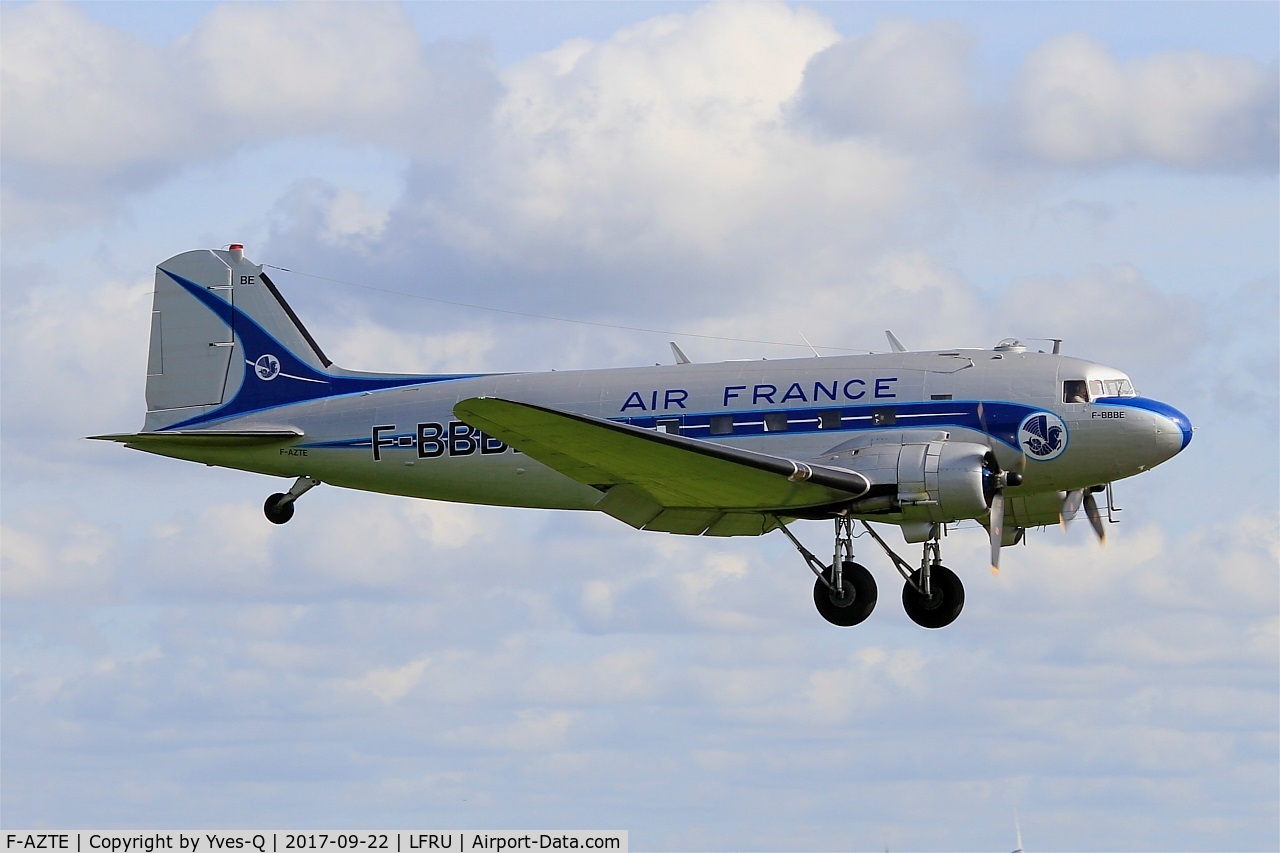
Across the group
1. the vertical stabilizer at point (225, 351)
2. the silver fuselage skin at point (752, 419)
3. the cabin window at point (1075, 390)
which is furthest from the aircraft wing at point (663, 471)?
the vertical stabilizer at point (225, 351)

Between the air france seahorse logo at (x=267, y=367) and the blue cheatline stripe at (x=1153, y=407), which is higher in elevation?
the air france seahorse logo at (x=267, y=367)

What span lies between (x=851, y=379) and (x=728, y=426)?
6.08 ft

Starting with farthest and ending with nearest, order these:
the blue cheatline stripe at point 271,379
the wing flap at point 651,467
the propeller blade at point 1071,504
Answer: the blue cheatline stripe at point 271,379, the propeller blade at point 1071,504, the wing flap at point 651,467

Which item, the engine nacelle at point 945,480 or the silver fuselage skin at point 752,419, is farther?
the silver fuselage skin at point 752,419

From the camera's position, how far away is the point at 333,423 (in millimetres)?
28688

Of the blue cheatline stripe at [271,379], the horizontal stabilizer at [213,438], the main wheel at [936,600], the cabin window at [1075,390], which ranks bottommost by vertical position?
the main wheel at [936,600]

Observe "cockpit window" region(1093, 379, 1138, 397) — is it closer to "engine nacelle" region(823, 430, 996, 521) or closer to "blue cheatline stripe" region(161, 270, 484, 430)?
"engine nacelle" region(823, 430, 996, 521)

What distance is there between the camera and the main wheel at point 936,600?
2700cm

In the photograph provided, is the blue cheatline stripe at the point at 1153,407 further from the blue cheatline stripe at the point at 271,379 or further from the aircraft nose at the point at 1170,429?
the blue cheatline stripe at the point at 271,379

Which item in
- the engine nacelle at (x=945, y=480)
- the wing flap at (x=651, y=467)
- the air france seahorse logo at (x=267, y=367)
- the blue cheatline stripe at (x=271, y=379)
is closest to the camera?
the wing flap at (x=651, y=467)

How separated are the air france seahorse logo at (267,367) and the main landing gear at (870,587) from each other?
29.4ft

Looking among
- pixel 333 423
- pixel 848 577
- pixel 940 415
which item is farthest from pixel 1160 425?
pixel 333 423

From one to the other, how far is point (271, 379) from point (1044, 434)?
1243cm

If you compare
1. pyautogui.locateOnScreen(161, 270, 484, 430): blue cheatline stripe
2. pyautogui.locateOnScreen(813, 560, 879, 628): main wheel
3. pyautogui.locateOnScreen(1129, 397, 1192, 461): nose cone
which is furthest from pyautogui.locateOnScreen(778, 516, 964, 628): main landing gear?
pyautogui.locateOnScreen(161, 270, 484, 430): blue cheatline stripe
